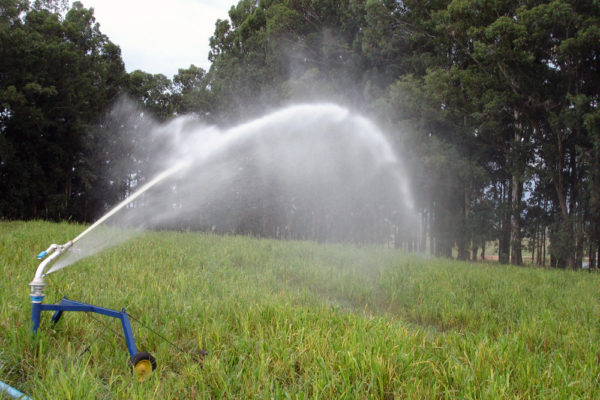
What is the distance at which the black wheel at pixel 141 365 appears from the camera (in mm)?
2731

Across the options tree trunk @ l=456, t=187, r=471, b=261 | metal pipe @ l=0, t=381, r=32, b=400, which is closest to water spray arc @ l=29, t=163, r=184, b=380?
metal pipe @ l=0, t=381, r=32, b=400

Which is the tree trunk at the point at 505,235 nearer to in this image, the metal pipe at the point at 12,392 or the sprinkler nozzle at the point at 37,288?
the sprinkler nozzle at the point at 37,288

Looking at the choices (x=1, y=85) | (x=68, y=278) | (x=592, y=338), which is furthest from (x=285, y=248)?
(x=1, y=85)

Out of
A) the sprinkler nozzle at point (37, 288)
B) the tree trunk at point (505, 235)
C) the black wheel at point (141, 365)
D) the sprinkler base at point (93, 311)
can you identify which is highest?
the tree trunk at point (505, 235)

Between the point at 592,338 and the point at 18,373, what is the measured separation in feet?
18.5

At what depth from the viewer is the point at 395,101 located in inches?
738

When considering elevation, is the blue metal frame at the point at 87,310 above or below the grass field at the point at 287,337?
above

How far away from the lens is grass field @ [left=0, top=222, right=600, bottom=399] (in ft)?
9.02

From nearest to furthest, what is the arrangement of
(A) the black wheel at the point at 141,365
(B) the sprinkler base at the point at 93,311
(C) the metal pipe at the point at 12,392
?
(C) the metal pipe at the point at 12,392 → (A) the black wheel at the point at 141,365 → (B) the sprinkler base at the point at 93,311

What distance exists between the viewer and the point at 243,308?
14.6 feet

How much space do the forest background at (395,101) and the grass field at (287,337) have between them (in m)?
10.5

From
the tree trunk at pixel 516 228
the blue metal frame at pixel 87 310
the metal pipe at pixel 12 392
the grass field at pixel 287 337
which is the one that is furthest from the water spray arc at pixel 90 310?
the tree trunk at pixel 516 228

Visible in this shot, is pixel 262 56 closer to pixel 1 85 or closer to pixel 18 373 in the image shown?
pixel 1 85

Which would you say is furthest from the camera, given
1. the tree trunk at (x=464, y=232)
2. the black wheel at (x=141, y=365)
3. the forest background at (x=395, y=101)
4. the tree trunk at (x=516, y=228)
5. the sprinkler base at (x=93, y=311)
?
the tree trunk at (x=464, y=232)
